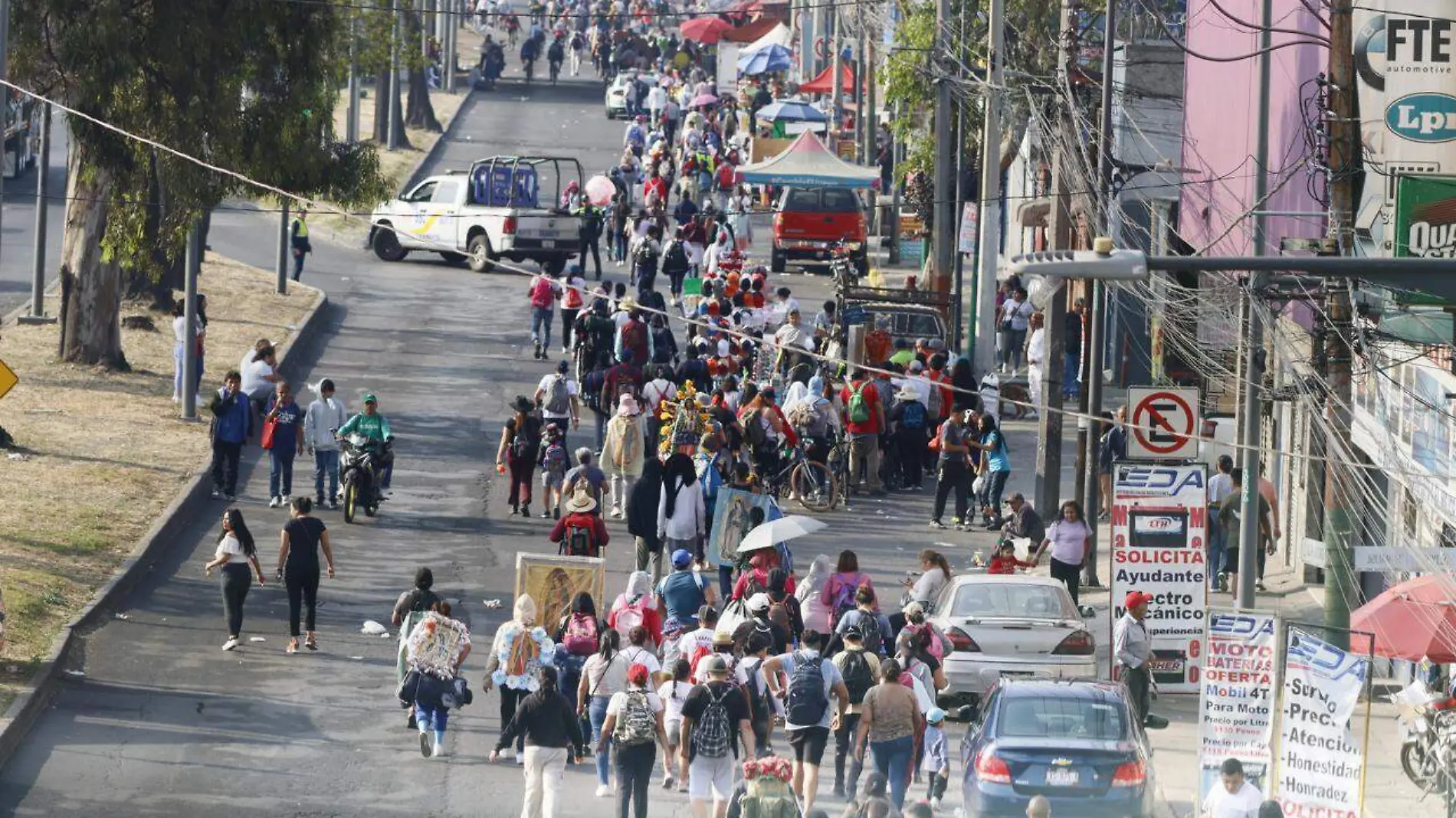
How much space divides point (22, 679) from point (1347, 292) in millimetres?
11180

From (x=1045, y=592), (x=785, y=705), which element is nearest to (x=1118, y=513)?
(x=1045, y=592)

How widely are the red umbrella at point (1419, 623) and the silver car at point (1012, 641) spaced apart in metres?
3.77

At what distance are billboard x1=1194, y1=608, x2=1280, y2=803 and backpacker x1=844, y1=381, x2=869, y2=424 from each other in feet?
38.5

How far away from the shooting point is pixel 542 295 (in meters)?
35.9

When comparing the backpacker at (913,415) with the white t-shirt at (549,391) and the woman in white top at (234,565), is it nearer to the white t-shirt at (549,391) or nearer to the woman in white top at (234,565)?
the white t-shirt at (549,391)

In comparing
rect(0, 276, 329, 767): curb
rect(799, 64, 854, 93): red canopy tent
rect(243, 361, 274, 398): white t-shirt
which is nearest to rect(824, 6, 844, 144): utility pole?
rect(799, 64, 854, 93): red canopy tent

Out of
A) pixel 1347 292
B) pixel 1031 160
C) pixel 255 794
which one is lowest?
pixel 255 794

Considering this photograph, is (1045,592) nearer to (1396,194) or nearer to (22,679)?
(1396,194)

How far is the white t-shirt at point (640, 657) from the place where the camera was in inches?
675

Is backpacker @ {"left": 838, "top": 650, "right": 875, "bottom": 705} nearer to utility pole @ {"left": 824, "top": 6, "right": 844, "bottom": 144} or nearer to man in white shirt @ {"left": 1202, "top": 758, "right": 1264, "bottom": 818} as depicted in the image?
man in white shirt @ {"left": 1202, "top": 758, "right": 1264, "bottom": 818}

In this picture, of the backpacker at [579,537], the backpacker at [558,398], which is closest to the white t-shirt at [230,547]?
the backpacker at [579,537]

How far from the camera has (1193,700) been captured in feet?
69.9

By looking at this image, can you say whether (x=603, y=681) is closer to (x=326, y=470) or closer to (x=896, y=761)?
(x=896, y=761)

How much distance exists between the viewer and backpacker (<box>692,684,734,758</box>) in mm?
15977
